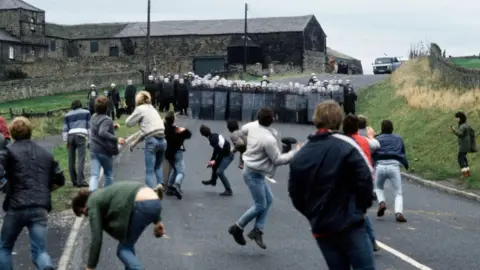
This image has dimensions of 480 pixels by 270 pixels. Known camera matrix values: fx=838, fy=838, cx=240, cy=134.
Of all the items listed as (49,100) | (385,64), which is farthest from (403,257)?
(385,64)

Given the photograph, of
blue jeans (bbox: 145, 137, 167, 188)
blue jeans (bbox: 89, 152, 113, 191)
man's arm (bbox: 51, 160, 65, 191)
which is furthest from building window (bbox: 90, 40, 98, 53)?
man's arm (bbox: 51, 160, 65, 191)

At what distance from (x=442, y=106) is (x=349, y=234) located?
2530 centimetres

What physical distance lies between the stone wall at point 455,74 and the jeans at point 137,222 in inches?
1075

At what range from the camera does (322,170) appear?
652 centimetres

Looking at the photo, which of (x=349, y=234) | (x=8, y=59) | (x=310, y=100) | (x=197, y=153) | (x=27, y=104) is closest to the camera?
(x=349, y=234)

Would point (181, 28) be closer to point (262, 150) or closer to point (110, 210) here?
point (262, 150)

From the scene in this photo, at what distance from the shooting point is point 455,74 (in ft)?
126

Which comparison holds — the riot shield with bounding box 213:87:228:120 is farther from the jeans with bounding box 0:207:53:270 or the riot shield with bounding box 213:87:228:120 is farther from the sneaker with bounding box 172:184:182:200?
the jeans with bounding box 0:207:53:270

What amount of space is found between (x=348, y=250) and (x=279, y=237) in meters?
5.67

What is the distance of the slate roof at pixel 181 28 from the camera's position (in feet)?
283

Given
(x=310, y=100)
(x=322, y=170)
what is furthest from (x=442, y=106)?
(x=322, y=170)

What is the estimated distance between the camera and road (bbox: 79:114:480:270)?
10445 millimetres

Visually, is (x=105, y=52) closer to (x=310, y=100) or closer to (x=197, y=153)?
(x=310, y=100)

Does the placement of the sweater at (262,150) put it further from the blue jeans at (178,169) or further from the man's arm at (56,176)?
the blue jeans at (178,169)
